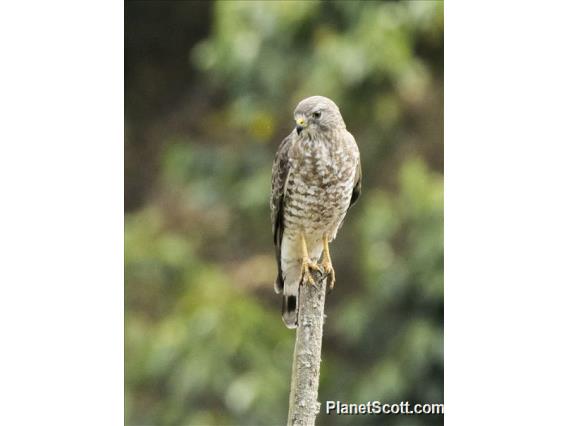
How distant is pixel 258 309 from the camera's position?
3939mm

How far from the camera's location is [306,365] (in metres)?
2.64

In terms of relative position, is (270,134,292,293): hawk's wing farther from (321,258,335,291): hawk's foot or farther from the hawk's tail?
(321,258,335,291): hawk's foot

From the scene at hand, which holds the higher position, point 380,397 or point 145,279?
point 145,279

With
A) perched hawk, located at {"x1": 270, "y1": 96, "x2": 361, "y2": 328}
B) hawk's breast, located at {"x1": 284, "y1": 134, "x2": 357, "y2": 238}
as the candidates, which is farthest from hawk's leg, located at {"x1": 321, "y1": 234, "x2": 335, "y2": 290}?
hawk's breast, located at {"x1": 284, "y1": 134, "x2": 357, "y2": 238}

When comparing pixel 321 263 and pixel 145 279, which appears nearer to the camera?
pixel 321 263

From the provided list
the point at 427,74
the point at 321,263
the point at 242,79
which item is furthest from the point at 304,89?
the point at 321,263

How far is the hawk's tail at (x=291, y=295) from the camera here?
339cm

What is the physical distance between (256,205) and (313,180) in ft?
2.70

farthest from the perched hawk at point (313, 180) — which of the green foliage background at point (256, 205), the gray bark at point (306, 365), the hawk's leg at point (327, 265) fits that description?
the green foliage background at point (256, 205)

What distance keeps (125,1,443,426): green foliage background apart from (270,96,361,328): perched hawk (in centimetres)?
48

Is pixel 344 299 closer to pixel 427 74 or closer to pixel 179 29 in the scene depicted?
pixel 427 74

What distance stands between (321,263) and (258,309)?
67 cm

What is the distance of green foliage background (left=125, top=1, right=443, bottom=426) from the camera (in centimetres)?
364

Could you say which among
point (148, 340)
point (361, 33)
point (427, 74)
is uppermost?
point (361, 33)
